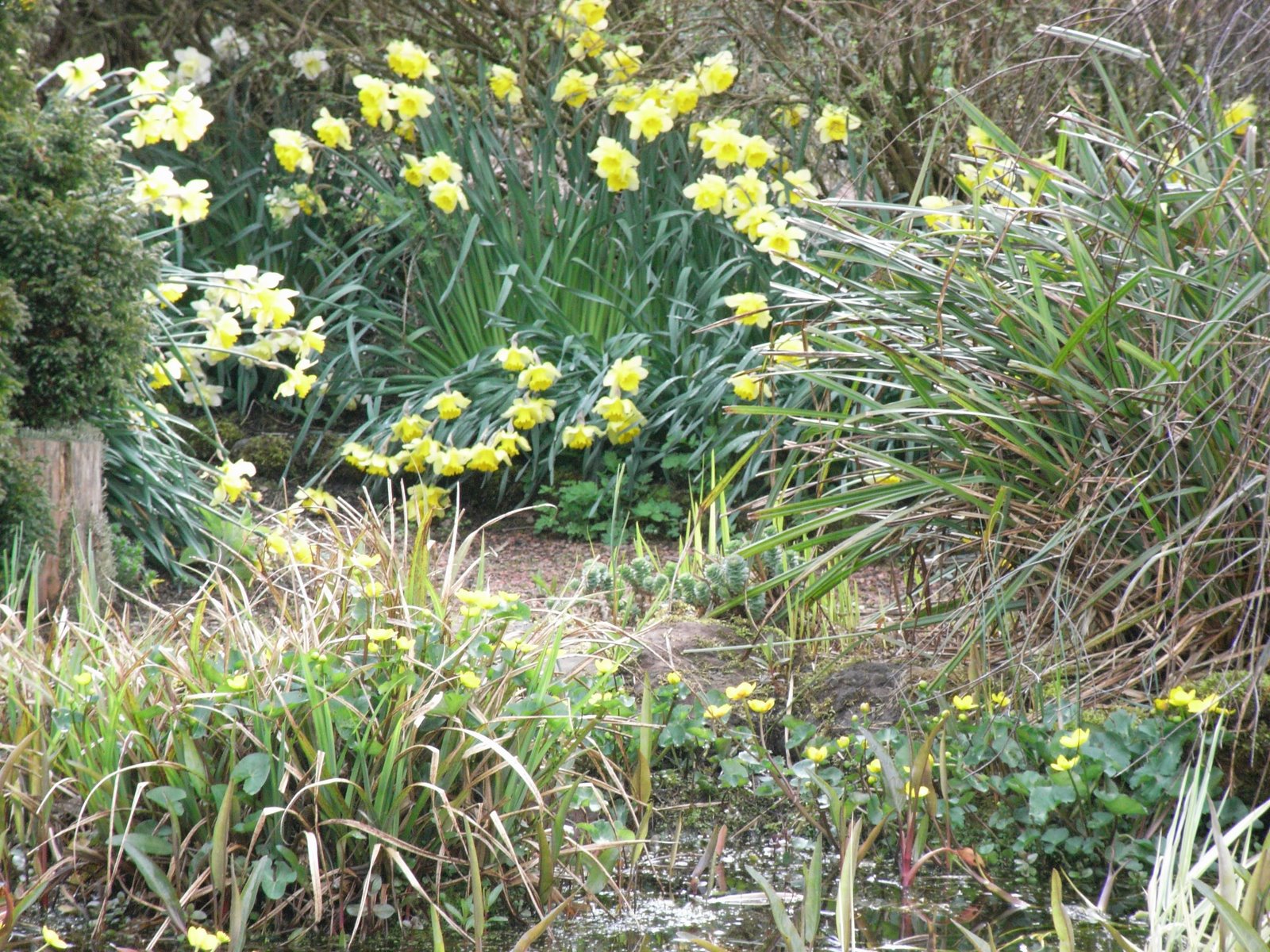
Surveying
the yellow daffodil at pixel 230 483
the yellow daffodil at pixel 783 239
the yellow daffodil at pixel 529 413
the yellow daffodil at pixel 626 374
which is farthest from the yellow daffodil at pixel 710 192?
the yellow daffodil at pixel 230 483

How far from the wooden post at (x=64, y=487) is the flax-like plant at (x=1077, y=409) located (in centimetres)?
185

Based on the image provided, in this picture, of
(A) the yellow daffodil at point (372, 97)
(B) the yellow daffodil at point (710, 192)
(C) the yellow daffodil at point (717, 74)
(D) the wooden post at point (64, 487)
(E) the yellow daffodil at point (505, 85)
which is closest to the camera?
(D) the wooden post at point (64, 487)

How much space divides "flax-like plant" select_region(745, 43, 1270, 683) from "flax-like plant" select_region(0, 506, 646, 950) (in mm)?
805

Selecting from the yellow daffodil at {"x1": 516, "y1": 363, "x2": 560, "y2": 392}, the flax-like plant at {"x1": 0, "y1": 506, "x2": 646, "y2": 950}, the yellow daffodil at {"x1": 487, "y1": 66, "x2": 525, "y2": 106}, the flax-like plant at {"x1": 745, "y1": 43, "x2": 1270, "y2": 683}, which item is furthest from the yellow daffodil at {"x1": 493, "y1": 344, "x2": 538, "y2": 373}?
the flax-like plant at {"x1": 0, "y1": 506, "x2": 646, "y2": 950}

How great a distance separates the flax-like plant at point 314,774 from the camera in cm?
205

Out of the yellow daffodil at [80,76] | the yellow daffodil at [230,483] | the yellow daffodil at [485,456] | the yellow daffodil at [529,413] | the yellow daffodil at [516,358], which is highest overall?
the yellow daffodil at [80,76]

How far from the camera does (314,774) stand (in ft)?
6.94

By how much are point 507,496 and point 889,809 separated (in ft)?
10.0

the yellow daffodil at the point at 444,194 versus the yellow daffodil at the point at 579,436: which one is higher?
the yellow daffodil at the point at 444,194

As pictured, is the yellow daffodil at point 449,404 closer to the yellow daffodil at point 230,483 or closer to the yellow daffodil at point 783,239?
the yellow daffodil at point 230,483

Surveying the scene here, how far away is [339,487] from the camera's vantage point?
211 inches

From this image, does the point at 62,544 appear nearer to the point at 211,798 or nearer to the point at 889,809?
the point at 211,798

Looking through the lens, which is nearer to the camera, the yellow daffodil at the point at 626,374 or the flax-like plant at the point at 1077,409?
the flax-like plant at the point at 1077,409

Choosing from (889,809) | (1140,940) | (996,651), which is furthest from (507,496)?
(1140,940)
